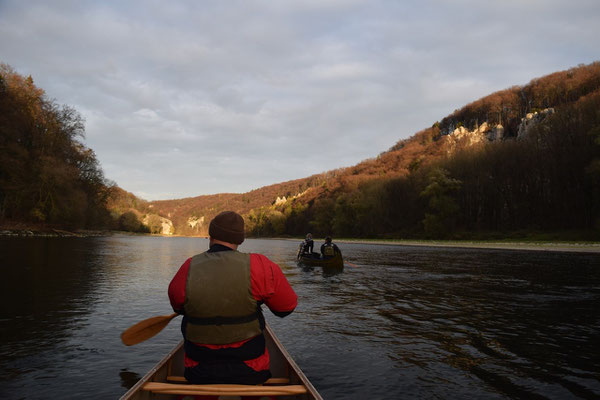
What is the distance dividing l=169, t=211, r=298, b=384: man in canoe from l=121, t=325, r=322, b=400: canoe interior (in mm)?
488

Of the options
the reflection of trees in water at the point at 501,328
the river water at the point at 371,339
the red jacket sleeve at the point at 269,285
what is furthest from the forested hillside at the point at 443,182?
the red jacket sleeve at the point at 269,285

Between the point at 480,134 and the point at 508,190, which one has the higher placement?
the point at 480,134

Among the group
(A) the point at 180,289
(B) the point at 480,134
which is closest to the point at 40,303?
(A) the point at 180,289

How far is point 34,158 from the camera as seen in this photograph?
51.0m

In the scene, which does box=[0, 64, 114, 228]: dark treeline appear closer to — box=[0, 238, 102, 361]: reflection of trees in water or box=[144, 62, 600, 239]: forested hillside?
box=[0, 238, 102, 361]: reflection of trees in water

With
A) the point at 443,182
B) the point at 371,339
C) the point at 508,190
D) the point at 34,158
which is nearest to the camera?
the point at 371,339

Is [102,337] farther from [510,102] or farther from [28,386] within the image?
[510,102]

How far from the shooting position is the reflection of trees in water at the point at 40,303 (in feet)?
25.7

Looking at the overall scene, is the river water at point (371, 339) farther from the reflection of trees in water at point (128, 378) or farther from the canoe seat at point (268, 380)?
the canoe seat at point (268, 380)

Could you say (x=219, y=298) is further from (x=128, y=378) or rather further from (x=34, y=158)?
(x=34, y=158)

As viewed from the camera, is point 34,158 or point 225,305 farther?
point 34,158

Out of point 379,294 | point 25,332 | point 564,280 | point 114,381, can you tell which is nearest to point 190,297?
point 114,381

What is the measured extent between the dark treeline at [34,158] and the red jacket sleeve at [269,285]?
5441 centimetres

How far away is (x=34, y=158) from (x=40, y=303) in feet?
164
